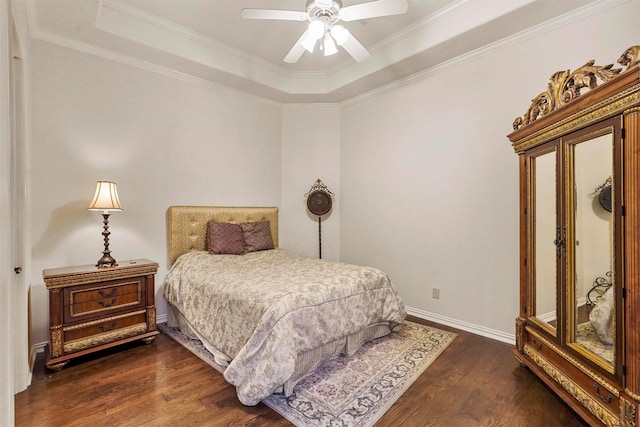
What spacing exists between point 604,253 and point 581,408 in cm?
86

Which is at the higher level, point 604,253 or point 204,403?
point 604,253

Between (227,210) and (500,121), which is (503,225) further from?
(227,210)

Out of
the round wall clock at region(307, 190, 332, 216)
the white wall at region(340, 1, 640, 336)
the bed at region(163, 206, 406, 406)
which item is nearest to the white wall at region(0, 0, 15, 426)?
the bed at region(163, 206, 406, 406)

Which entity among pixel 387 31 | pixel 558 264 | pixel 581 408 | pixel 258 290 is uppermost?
pixel 387 31

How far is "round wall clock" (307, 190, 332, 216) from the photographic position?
4398 millimetres

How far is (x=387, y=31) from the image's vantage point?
320cm

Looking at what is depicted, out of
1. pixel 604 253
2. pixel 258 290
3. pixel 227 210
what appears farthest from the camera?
pixel 227 210

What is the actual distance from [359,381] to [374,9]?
103 inches

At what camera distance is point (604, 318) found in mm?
1628

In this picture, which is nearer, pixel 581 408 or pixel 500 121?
pixel 581 408

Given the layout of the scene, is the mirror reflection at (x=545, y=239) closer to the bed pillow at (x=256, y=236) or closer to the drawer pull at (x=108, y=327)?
the bed pillow at (x=256, y=236)

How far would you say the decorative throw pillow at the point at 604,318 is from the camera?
5.12ft

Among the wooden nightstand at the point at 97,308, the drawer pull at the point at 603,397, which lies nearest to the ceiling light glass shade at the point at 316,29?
the wooden nightstand at the point at 97,308

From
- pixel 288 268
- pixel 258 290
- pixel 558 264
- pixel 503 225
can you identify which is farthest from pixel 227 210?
pixel 558 264
